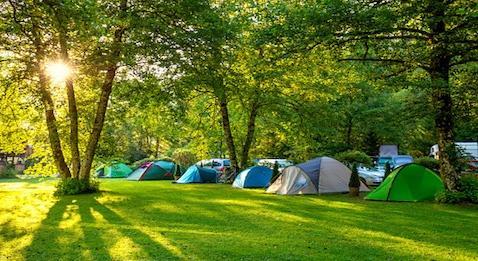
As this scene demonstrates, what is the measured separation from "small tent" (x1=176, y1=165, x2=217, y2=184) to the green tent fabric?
42.8 feet

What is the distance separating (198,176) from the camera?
86.2 feet

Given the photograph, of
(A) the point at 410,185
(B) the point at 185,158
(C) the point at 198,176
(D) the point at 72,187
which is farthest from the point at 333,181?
(B) the point at 185,158

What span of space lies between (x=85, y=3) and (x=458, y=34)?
9812mm

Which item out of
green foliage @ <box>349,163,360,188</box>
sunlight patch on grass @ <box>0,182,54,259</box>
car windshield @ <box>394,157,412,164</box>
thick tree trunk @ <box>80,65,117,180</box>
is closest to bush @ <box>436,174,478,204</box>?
green foliage @ <box>349,163,360,188</box>

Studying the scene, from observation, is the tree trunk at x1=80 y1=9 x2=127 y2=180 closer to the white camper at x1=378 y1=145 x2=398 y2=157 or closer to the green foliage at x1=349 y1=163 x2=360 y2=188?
the green foliage at x1=349 y1=163 x2=360 y2=188

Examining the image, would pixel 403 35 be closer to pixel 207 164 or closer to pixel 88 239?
pixel 88 239

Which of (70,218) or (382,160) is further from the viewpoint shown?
(382,160)

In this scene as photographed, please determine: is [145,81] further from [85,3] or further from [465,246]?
[465,246]

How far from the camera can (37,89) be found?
16875 mm

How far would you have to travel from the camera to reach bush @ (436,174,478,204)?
1345cm

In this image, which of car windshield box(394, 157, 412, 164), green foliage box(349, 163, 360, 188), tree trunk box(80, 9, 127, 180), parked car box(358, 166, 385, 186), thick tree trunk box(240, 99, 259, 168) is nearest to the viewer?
green foliage box(349, 163, 360, 188)

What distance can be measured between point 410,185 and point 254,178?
27.8 ft

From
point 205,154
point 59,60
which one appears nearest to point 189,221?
point 59,60

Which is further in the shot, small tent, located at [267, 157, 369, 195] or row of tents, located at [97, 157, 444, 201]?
small tent, located at [267, 157, 369, 195]
